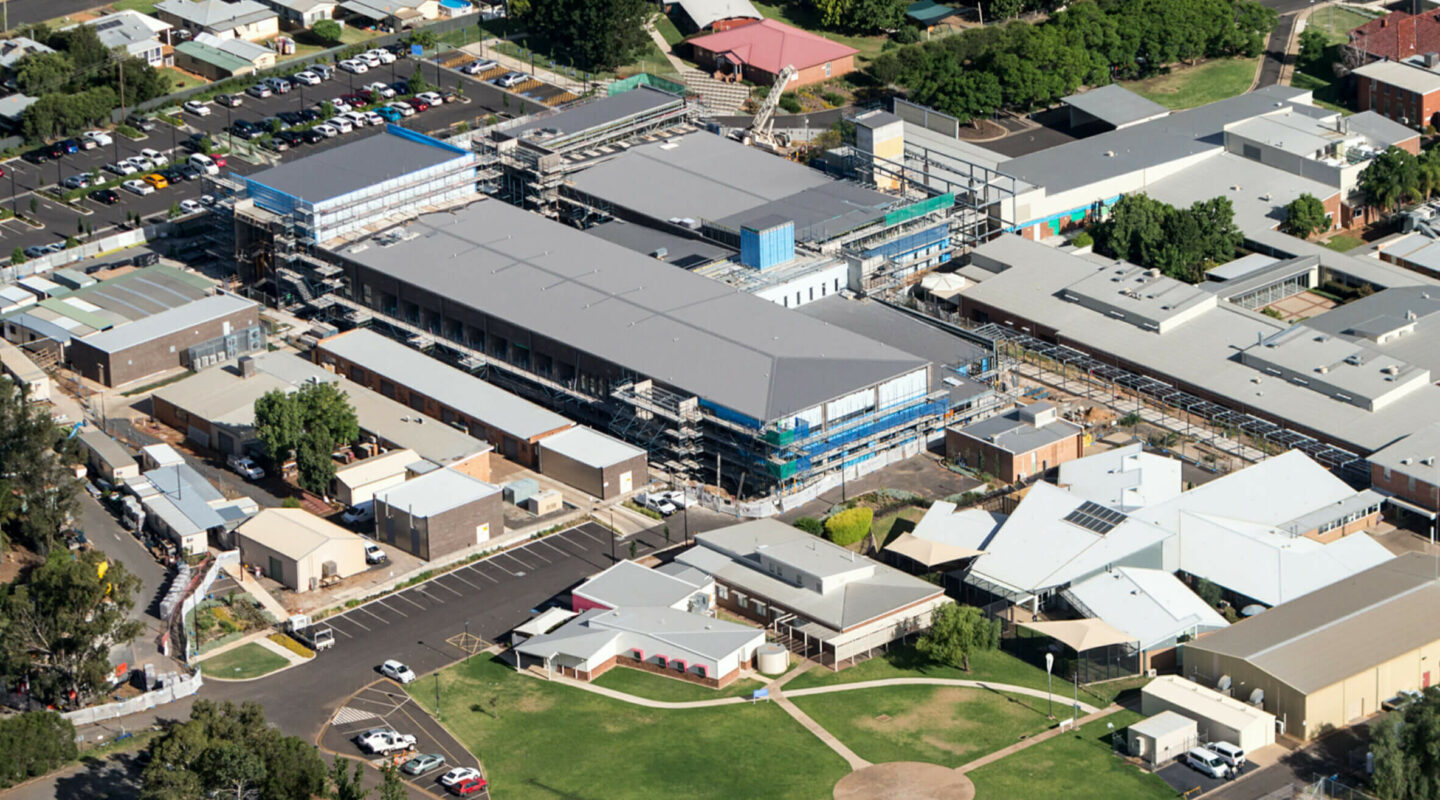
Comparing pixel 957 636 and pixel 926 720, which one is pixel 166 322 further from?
pixel 926 720

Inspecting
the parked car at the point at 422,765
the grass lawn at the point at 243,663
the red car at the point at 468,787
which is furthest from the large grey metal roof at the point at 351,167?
the red car at the point at 468,787

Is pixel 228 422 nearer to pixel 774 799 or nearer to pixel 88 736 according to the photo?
pixel 88 736

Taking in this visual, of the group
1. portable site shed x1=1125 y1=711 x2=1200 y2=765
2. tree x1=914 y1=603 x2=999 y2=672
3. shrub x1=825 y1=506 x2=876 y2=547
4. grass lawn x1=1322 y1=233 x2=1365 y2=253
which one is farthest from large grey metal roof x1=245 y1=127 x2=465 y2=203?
portable site shed x1=1125 y1=711 x2=1200 y2=765

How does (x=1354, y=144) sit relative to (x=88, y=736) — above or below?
above

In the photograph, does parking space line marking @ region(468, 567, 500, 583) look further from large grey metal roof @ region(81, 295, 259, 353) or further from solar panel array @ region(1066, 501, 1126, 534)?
large grey metal roof @ region(81, 295, 259, 353)

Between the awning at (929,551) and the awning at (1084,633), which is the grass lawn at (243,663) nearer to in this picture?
the awning at (929,551)

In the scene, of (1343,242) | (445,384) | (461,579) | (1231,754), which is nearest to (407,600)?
(461,579)

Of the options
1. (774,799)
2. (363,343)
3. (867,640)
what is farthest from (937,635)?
(363,343)

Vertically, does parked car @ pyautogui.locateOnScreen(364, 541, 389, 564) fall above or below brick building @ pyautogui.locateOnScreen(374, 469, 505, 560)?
below
